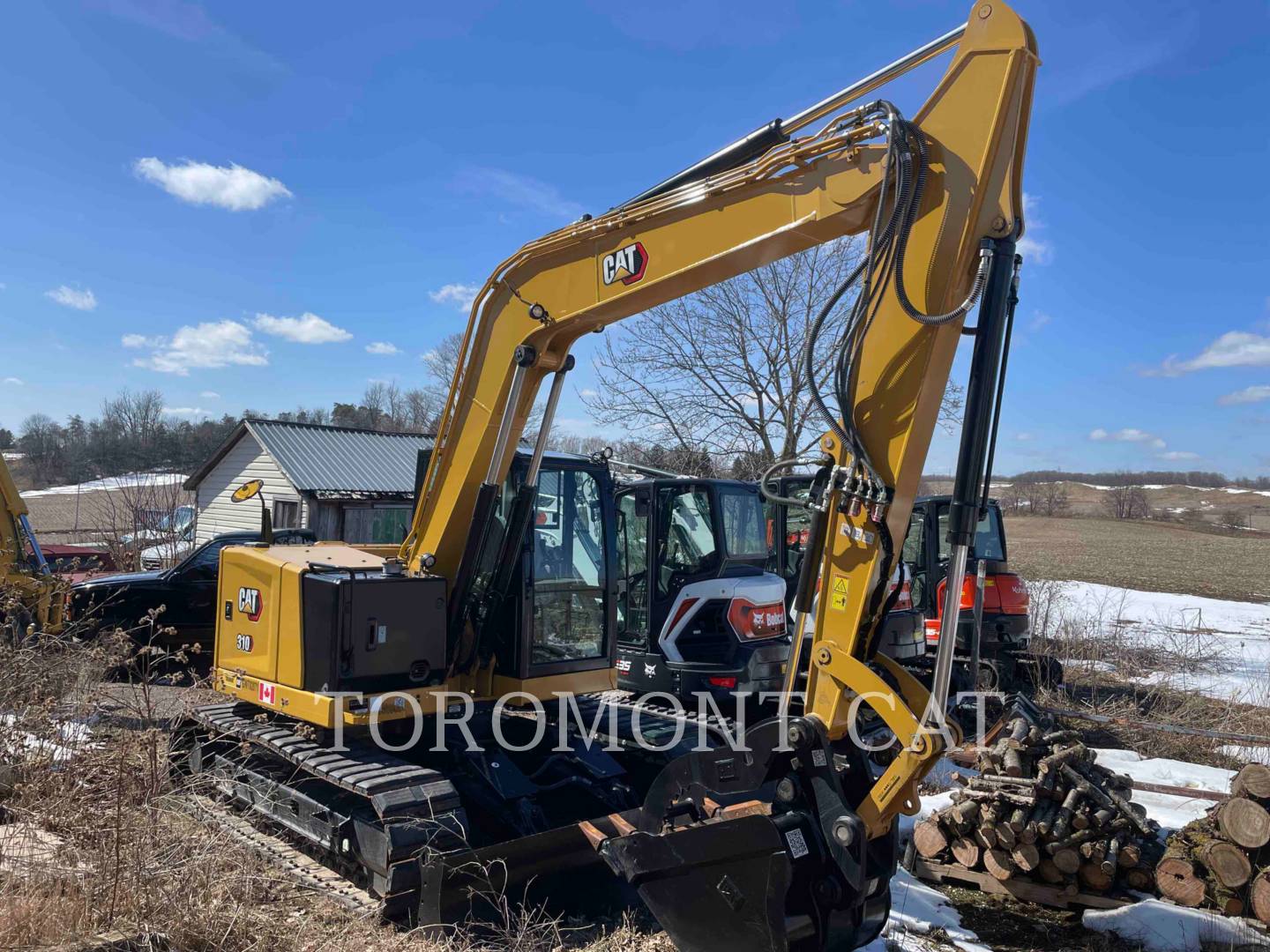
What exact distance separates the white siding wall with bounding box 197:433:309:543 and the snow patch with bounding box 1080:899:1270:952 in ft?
63.9

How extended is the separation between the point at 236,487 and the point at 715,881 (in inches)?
927

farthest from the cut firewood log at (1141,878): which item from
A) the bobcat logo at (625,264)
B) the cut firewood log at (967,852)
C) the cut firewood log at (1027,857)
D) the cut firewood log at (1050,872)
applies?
the bobcat logo at (625,264)

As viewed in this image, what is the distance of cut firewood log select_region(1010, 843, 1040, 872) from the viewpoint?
5.62 meters

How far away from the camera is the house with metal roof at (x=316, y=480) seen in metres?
21.4

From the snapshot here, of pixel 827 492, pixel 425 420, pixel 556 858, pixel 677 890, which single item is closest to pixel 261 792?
pixel 556 858

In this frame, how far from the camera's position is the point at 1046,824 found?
561 cm

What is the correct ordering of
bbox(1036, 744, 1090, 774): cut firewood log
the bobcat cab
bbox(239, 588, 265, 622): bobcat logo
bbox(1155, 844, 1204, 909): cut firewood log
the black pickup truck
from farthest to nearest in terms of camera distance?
1. the black pickup truck
2. the bobcat cab
3. bbox(239, 588, 265, 622): bobcat logo
4. bbox(1036, 744, 1090, 774): cut firewood log
5. bbox(1155, 844, 1204, 909): cut firewood log

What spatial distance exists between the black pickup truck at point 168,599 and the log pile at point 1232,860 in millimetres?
9039

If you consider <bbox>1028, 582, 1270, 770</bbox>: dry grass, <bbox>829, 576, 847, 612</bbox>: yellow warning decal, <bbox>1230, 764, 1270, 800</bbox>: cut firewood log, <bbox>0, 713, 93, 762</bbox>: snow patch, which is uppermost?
<bbox>829, 576, 847, 612</bbox>: yellow warning decal

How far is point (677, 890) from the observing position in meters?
3.96

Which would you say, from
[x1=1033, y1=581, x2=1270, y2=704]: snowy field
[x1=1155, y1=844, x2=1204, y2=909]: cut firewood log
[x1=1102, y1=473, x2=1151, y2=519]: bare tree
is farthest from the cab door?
[x1=1102, y1=473, x2=1151, y2=519]: bare tree

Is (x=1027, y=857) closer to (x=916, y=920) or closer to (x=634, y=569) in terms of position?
(x=916, y=920)

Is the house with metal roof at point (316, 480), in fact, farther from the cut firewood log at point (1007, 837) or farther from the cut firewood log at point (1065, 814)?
the cut firewood log at point (1065, 814)

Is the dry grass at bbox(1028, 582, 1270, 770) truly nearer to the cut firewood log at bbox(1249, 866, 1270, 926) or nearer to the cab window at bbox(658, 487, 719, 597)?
the cut firewood log at bbox(1249, 866, 1270, 926)
